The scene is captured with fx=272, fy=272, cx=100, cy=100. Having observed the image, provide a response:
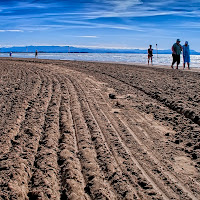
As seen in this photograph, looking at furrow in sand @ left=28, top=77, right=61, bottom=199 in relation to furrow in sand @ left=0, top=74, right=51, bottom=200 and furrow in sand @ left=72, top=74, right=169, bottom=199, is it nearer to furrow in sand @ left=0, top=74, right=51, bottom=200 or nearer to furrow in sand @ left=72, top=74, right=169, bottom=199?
furrow in sand @ left=0, top=74, right=51, bottom=200

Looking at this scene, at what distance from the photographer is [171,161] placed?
157 inches

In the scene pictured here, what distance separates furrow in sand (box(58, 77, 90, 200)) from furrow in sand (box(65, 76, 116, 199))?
59mm

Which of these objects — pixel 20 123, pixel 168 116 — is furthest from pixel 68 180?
pixel 168 116

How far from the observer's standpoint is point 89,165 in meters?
3.68

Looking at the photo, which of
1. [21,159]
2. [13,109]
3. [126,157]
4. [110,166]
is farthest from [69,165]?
[13,109]

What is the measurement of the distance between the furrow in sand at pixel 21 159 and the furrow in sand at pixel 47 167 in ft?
0.25

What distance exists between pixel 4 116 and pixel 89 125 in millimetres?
1901

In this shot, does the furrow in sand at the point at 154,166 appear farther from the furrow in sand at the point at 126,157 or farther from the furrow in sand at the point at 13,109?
the furrow in sand at the point at 13,109

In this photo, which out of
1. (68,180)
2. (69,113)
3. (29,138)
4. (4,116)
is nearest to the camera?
(68,180)

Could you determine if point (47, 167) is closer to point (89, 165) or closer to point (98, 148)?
point (89, 165)

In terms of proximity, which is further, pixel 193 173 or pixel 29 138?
pixel 29 138

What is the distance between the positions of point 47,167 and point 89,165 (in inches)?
21.9

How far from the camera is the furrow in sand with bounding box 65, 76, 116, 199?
10.0 ft

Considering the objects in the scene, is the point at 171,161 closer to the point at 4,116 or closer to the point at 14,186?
the point at 14,186
